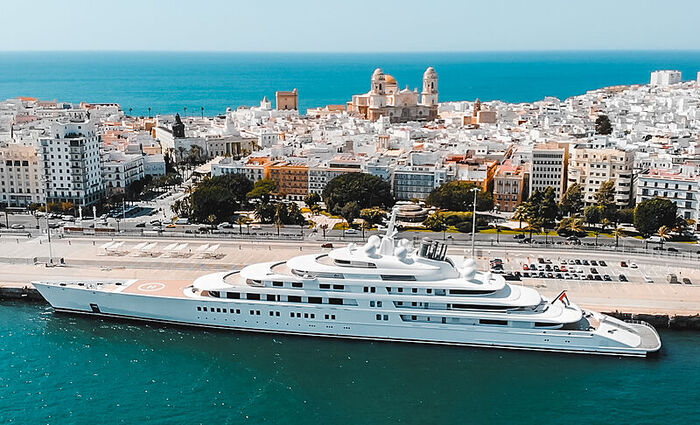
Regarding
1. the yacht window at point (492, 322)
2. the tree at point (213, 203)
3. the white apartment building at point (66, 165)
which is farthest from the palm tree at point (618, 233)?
the white apartment building at point (66, 165)

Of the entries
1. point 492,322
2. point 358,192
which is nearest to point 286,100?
point 358,192

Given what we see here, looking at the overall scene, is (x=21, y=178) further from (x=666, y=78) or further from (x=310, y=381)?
(x=666, y=78)

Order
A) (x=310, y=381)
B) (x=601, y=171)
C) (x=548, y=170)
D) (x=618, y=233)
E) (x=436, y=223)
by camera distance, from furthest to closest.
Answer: (x=548, y=170) → (x=601, y=171) → (x=436, y=223) → (x=618, y=233) → (x=310, y=381)

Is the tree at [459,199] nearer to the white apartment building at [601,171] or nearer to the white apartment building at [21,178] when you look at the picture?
the white apartment building at [601,171]

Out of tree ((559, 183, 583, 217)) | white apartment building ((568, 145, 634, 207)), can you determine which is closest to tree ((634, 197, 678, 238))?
tree ((559, 183, 583, 217))

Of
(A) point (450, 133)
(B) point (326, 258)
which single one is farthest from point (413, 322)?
(A) point (450, 133)

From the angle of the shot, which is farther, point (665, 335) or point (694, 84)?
point (694, 84)

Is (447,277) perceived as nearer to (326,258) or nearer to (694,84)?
(326,258)
